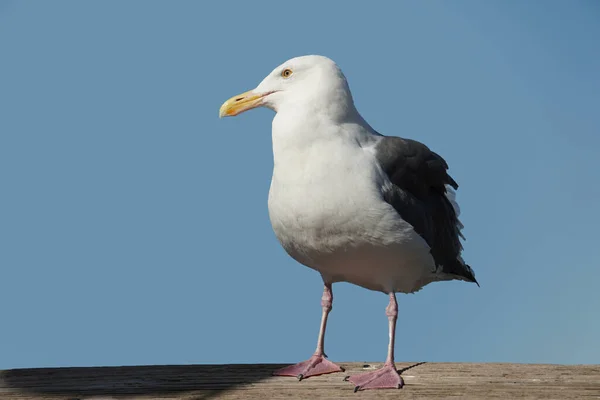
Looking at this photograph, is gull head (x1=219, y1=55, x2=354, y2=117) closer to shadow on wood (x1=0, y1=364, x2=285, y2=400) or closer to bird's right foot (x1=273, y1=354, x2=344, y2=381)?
bird's right foot (x1=273, y1=354, x2=344, y2=381)

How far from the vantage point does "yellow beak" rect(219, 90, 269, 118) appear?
22.8 feet

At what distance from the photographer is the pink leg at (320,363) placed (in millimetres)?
6879

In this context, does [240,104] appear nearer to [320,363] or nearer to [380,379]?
[320,363]

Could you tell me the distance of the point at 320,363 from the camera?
6.98 meters

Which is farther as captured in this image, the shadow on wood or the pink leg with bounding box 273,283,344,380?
the pink leg with bounding box 273,283,344,380

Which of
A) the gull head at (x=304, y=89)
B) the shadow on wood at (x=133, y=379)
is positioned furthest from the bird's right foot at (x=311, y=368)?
the gull head at (x=304, y=89)

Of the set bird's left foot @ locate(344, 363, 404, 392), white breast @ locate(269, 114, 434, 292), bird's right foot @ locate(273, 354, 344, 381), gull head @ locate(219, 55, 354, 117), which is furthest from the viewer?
bird's right foot @ locate(273, 354, 344, 381)

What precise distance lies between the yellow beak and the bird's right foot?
1853 mm

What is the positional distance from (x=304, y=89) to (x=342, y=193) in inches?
33.2

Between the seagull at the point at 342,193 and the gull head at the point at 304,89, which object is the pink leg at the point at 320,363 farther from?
the gull head at the point at 304,89

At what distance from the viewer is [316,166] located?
6.36m

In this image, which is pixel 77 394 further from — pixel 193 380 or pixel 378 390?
pixel 378 390

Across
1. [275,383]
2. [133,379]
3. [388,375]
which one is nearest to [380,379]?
[388,375]

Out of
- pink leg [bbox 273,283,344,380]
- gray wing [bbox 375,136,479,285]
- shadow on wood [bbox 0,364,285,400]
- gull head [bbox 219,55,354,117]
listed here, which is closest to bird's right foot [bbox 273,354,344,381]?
pink leg [bbox 273,283,344,380]
